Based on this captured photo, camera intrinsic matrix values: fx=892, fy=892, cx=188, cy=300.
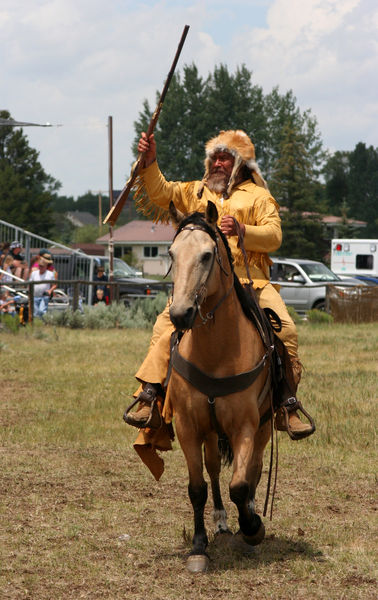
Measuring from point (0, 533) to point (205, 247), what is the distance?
267 centimetres

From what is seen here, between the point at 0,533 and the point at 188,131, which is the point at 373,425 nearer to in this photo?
the point at 0,533

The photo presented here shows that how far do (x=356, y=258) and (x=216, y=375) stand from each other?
3659cm

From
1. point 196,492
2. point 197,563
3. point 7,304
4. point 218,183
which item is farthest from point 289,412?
point 7,304

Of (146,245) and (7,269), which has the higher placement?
(146,245)

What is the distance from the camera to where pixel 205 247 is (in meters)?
4.99

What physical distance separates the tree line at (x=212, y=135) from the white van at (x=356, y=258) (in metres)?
25.4

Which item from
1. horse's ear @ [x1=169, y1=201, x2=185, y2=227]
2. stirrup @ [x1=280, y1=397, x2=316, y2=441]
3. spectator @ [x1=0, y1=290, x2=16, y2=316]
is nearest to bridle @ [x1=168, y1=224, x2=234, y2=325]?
horse's ear @ [x1=169, y1=201, x2=185, y2=227]

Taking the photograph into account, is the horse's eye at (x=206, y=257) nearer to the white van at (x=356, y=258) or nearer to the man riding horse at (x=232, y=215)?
the man riding horse at (x=232, y=215)

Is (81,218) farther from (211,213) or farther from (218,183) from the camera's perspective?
(211,213)

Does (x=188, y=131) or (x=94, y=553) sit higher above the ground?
(x=188, y=131)

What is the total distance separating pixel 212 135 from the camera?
80438mm

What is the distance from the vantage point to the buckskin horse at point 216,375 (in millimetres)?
5199

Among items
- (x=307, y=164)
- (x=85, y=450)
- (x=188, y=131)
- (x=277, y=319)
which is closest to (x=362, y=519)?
(x=277, y=319)

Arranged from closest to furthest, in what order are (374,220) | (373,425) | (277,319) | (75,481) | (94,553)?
1. (94,553)
2. (277,319)
3. (75,481)
4. (373,425)
5. (374,220)
